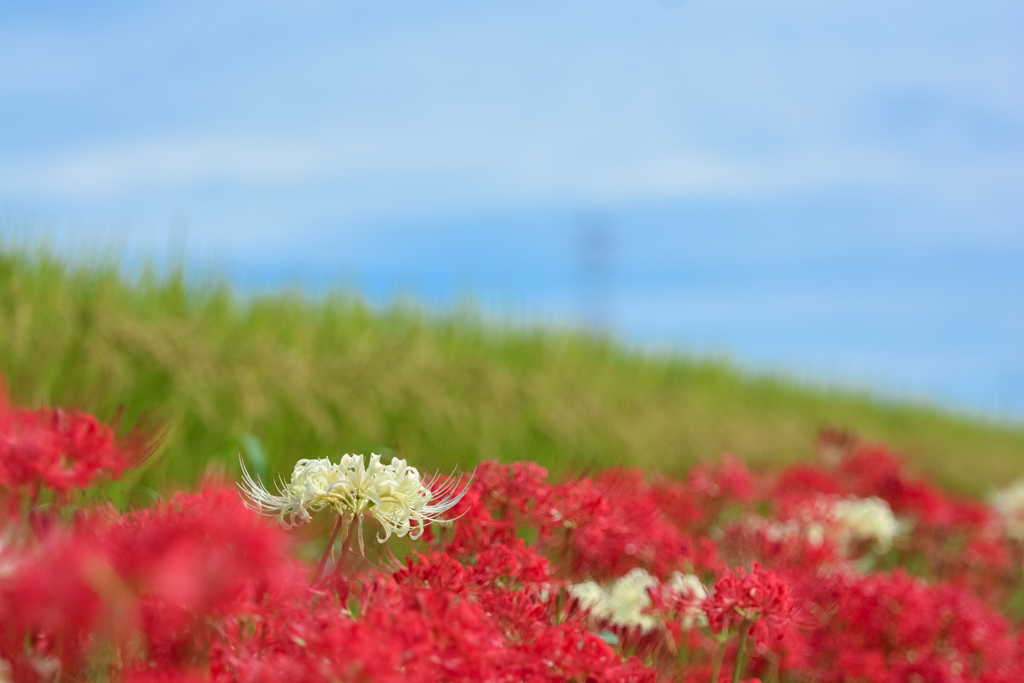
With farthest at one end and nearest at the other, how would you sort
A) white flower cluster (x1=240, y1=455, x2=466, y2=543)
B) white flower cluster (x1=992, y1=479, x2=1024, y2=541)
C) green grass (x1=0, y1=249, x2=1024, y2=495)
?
white flower cluster (x1=992, y1=479, x2=1024, y2=541)
green grass (x1=0, y1=249, x2=1024, y2=495)
white flower cluster (x1=240, y1=455, x2=466, y2=543)

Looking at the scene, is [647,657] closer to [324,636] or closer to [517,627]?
[517,627]

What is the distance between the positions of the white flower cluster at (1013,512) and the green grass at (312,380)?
2860mm

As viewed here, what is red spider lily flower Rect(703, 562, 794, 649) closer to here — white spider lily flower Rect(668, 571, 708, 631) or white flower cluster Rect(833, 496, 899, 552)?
white spider lily flower Rect(668, 571, 708, 631)

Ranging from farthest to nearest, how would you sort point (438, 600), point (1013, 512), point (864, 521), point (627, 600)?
point (1013, 512), point (864, 521), point (627, 600), point (438, 600)

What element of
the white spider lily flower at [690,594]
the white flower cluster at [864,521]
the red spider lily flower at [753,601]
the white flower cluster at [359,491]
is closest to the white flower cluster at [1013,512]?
the white flower cluster at [864,521]

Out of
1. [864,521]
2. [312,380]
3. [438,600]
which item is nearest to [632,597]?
[438,600]

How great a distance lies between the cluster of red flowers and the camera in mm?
1170

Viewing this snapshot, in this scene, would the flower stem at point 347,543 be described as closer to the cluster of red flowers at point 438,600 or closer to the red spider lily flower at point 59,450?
the cluster of red flowers at point 438,600

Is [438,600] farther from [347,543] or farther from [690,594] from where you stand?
[690,594]

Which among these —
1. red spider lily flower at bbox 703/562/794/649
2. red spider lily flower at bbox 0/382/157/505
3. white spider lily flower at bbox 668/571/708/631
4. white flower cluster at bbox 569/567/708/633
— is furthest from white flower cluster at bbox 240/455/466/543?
white flower cluster at bbox 569/567/708/633

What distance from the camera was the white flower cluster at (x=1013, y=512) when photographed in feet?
24.0

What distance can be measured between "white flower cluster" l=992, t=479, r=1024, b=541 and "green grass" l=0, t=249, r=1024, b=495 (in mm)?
2860

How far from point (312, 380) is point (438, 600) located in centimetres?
488

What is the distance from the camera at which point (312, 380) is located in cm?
605
